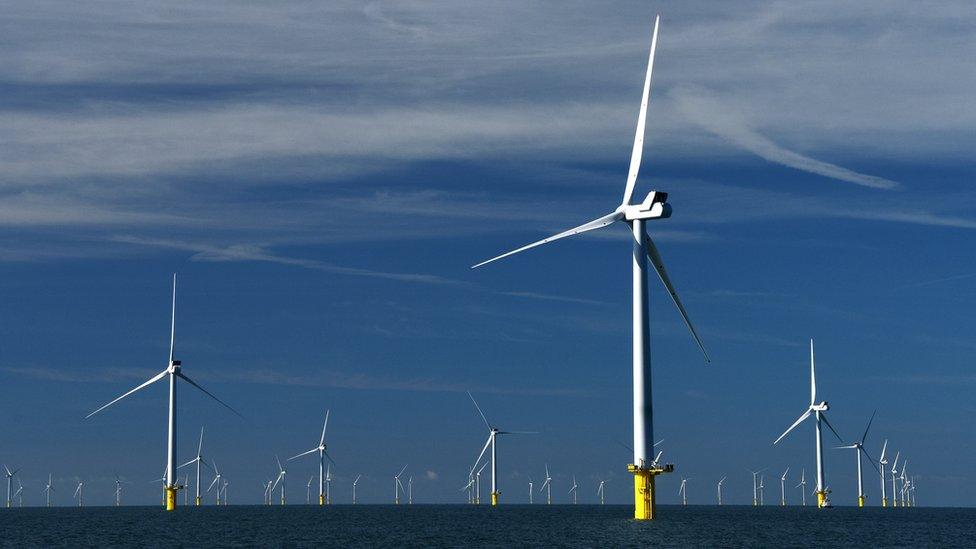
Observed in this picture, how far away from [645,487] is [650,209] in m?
28.9

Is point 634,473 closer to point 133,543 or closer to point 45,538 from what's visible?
point 133,543

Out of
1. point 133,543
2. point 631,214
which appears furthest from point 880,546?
point 133,543

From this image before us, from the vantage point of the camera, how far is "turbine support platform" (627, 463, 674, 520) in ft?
415

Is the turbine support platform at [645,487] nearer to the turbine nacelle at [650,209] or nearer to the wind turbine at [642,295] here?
the wind turbine at [642,295]

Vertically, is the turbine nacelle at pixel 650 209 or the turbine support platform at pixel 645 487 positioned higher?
the turbine nacelle at pixel 650 209

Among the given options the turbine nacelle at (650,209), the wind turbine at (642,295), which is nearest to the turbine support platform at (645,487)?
the wind turbine at (642,295)

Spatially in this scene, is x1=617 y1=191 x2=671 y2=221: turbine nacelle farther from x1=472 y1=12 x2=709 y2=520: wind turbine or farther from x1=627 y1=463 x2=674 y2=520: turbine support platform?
x1=627 y1=463 x2=674 y2=520: turbine support platform

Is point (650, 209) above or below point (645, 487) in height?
above

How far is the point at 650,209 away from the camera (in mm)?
134375

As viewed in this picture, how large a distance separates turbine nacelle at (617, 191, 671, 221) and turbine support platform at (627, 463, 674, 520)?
86.7 ft

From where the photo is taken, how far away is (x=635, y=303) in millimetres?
129500

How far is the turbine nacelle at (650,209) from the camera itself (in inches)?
5281

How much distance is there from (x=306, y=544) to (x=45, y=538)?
57.0 meters

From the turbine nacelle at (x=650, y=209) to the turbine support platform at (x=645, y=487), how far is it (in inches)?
1041
